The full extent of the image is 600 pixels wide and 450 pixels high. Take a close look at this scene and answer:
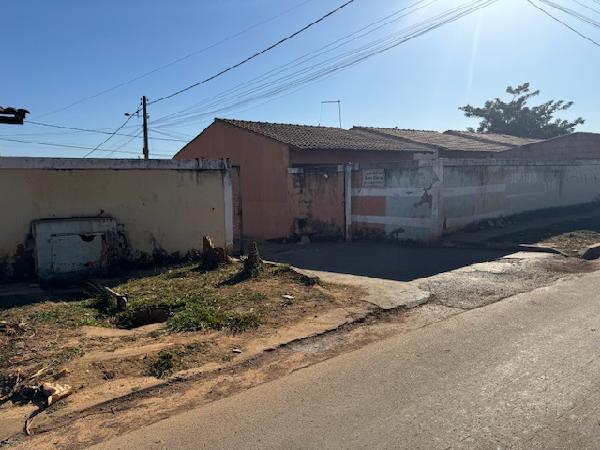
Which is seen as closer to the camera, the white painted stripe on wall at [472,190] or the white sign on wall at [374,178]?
the white painted stripe on wall at [472,190]

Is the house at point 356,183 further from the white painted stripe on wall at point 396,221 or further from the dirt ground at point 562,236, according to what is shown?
the dirt ground at point 562,236

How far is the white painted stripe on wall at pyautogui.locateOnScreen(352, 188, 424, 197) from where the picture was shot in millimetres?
14062

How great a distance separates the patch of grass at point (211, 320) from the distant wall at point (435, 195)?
8.43m

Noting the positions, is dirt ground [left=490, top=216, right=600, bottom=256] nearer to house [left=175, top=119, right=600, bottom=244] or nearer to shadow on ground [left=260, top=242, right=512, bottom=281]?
shadow on ground [left=260, top=242, right=512, bottom=281]

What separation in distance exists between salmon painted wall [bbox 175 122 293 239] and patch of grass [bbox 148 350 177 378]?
1226cm

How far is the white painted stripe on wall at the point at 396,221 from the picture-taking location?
13.8 meters

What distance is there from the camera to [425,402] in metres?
3.98

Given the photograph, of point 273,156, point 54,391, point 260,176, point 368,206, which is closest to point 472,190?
point 368,206

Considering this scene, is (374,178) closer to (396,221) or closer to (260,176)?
(396,221)

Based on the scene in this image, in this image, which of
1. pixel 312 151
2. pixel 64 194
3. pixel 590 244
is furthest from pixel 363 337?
pixel 312 151

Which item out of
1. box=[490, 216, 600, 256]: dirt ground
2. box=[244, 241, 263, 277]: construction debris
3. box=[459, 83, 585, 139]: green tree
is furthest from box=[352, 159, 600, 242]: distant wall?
box=[459, 83, 585, 139]: green tree

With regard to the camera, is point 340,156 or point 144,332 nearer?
point 144,332

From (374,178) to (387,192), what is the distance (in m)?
0.70

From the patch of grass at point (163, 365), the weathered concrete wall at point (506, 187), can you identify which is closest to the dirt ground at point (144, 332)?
the patch of grass at point (163, 365)
